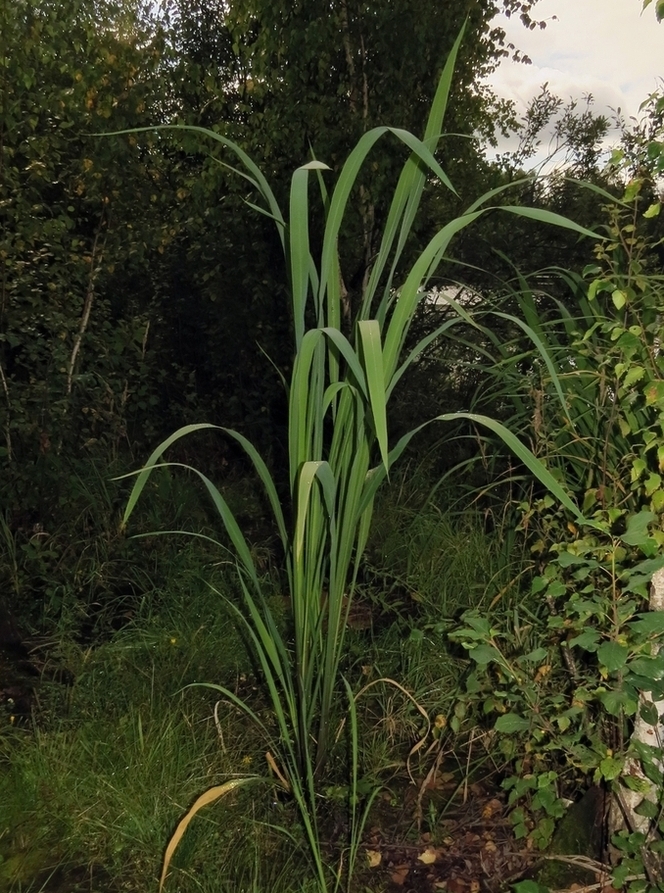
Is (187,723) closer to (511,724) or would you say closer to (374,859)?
(374,859)

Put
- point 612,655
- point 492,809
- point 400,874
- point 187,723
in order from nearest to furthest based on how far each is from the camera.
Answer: point 612,655 < point 400,874 < point 492,809 < point 187,723

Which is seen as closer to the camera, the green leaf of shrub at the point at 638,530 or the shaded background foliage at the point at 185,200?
the green leaf of shrub at the point at 638,530

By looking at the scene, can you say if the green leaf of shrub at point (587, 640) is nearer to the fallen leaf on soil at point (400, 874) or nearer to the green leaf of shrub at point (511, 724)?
the green leaf of shrub at point (511, 724)

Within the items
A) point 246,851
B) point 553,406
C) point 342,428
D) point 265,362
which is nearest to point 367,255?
point 265,362

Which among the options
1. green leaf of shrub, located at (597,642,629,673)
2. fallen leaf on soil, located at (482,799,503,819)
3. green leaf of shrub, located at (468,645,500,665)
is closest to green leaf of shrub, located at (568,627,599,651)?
green leaf of shrub, located at (597,642,629,673)

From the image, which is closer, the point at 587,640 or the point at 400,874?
the point at 587,640

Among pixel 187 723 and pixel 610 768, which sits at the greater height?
pixel 610 768

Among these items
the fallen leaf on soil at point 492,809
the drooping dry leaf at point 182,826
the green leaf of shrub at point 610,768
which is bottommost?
the fallen leaf on soil at point 492,809

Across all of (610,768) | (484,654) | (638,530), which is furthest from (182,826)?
(638,530)

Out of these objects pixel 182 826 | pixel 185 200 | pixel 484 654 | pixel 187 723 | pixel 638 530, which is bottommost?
pixel 187 723

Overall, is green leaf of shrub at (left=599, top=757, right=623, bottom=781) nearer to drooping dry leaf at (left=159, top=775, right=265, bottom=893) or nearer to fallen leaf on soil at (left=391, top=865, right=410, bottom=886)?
fallen leaf on soil at (left=391, top=865, right=410, bottom=886)

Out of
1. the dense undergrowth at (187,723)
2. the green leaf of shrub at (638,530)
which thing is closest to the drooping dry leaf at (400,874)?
the dense undergrowth at (187,723)

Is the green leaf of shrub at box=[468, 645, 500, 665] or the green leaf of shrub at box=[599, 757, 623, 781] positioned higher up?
the green leaf of shrub at box=[468, 645, 500, 665]

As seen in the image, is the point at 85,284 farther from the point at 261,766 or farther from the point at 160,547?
the point at 261,766
